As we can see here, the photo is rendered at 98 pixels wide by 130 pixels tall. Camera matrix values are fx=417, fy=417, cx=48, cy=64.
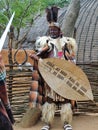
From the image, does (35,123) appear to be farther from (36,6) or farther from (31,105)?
(36,6)

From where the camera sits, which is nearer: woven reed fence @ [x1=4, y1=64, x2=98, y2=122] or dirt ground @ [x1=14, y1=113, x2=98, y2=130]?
dirt ground @ [x1=14, y1=113, x2=98, y2=130]

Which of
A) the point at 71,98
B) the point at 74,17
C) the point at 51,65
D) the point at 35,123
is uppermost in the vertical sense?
the point at 74,17

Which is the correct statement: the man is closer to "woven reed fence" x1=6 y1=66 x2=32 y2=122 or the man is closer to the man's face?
the man's face

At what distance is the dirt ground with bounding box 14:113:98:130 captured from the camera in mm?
6039

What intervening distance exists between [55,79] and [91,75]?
57.9 inches

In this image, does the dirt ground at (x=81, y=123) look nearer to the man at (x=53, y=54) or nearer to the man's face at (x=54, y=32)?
the man at (x=53, y=54)

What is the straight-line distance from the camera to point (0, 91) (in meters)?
2.59

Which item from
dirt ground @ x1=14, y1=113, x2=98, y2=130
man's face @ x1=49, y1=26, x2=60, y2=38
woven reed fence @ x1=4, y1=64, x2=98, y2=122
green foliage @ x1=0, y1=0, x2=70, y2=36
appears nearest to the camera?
man's face @ x1=49, y1=26, x2=60, y2=38

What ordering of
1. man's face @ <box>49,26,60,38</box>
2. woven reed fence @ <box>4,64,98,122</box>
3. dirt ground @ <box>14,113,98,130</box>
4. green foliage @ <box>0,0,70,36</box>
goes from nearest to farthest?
man's face @ <box>49,26,60,38</box> → dirt ground @ <box>14,113,98,130</box> → woven reed fence @ <box>4,64,98,122</box> → green foliage @ <box>0,0,70,36</box>

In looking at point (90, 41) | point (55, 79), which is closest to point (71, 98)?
point (55, 79)

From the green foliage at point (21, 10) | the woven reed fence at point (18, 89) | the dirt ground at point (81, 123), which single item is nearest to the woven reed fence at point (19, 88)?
the woven reed fence at point (18, 89)

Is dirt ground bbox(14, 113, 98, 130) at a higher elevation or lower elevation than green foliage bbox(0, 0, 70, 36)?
lower

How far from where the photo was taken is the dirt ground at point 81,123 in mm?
6039

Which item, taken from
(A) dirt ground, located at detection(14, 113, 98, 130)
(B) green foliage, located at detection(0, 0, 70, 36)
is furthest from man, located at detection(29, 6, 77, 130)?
(B) green foliage, located at detection(0, 0, 70, 36)
